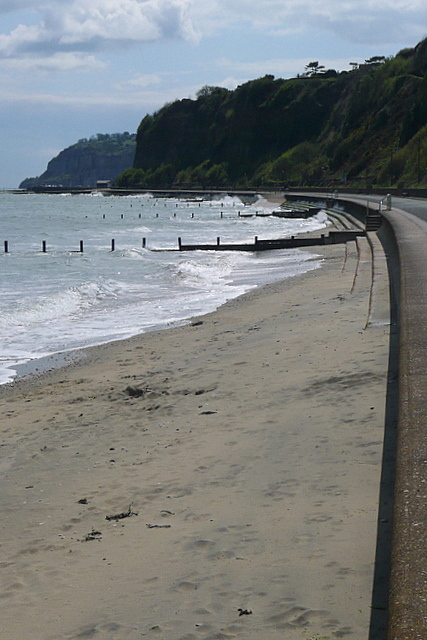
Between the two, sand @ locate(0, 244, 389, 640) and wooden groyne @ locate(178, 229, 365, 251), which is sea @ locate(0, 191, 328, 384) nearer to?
wooden groyne @ locate(178, 229, 365, 251)

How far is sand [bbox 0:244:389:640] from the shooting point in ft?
15.3

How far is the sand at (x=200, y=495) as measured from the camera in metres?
4.68

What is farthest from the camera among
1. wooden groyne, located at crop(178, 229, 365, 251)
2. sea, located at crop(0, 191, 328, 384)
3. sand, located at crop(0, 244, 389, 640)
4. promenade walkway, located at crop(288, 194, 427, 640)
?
wooden groyne, located at crop(178, 229, 365, 251)

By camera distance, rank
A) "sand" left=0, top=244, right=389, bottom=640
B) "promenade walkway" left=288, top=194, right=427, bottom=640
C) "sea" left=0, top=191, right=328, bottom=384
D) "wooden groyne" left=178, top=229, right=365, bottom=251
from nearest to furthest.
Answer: "promenade walkway" left=288, top=194, right=427, bottom=640 < "sand" left=0, top=244, right=389, bottom=640 < "sea" left=0, top=191, right=328, bottom=384 < "wooden groyne" left=178, top=229, right=365, bottom=251

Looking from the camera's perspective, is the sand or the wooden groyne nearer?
the sand

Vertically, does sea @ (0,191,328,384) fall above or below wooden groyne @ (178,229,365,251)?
below

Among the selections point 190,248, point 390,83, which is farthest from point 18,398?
point 390,83

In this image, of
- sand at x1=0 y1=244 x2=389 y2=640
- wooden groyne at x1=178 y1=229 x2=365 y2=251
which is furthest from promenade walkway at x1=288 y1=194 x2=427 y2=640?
wooden groyne at x1=178 y1=229 x2=365 y2=251

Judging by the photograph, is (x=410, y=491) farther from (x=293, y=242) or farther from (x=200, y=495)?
(x=293, y=242)

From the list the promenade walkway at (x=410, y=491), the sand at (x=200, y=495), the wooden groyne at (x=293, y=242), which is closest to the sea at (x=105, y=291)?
the wooden groyne at (x=293, y=242)

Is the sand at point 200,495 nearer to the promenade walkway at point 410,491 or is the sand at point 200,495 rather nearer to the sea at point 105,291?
the promenade walkway at point 410,491

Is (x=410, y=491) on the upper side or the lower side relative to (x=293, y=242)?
lower

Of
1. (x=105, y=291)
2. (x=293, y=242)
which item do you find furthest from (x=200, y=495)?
(x=293, y=242)

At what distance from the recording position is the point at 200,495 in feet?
21.6
